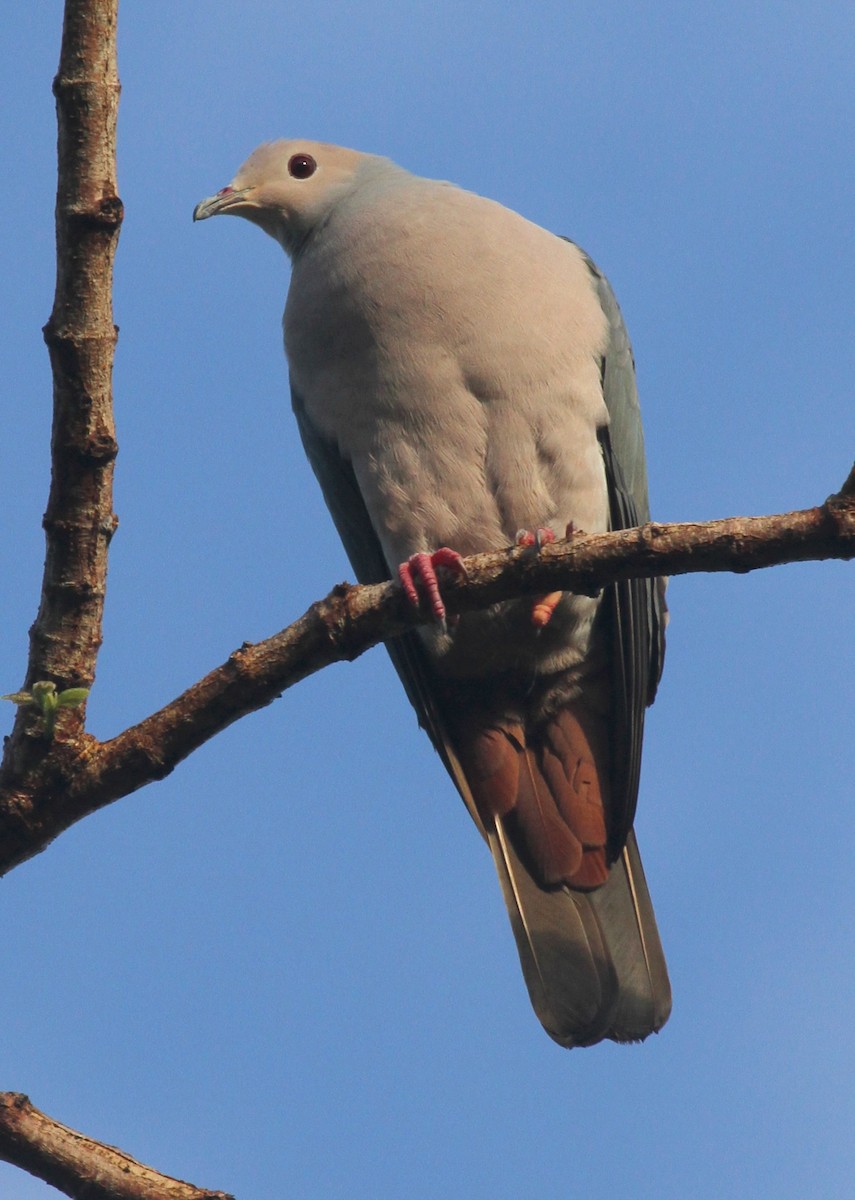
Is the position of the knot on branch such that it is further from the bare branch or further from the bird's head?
the bird's head

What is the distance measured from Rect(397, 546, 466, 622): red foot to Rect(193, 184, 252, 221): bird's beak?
2366 mm

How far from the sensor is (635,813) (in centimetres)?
491

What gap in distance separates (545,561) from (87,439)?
41.7 inches

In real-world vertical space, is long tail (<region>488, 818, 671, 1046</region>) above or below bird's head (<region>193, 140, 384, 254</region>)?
below

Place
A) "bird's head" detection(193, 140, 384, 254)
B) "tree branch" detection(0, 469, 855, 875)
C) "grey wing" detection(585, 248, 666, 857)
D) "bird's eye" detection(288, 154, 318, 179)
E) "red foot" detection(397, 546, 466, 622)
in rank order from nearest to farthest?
"tree branch" detection(0, 469, 855, 875) < "red foot" detection(397, 546, 466, 622) < "grey wing" detection(585, 248, 666, 857) < "bird's head" detection(193, 140, 384, 254) < "bird's eye" detection(288, 154, 318, 179)

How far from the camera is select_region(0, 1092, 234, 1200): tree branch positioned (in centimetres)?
291

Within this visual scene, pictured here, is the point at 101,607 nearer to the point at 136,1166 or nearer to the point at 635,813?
the point at 136,1166

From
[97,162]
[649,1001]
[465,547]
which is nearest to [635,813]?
[649,1001]

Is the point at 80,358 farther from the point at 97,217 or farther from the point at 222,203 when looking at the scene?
the point at 222,203

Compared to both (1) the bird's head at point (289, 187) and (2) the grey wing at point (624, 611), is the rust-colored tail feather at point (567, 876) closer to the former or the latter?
(2) the grey wing at point (624, 611)

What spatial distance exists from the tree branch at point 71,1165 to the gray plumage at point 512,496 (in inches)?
75.8

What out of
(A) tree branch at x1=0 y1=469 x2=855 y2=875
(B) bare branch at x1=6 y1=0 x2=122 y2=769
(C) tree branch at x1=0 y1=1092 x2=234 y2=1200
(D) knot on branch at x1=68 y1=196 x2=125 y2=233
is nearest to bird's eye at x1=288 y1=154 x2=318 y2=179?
(B) bare branch at x1=6 y1=0 x2=122 y2=769

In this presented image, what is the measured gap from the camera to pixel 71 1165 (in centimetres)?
293

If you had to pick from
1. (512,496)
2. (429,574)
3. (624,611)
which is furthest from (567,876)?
(429,574)
